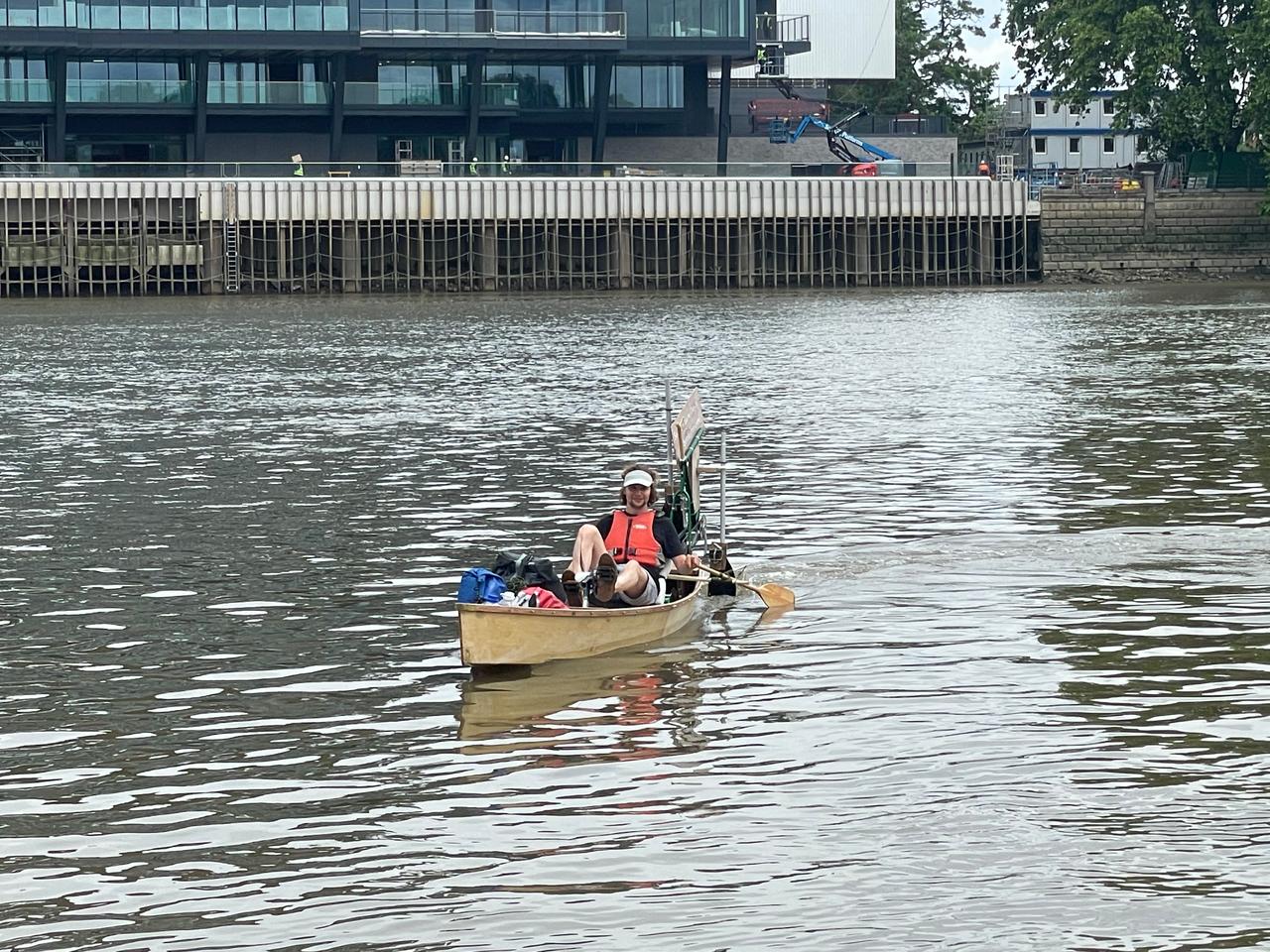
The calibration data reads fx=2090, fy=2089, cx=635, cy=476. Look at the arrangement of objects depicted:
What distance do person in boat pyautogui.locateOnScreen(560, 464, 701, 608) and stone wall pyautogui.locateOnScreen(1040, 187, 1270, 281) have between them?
69.2m

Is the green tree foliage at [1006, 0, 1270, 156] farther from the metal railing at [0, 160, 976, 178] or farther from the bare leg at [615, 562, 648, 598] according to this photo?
the bare leg at [615, 562, 648, 598]

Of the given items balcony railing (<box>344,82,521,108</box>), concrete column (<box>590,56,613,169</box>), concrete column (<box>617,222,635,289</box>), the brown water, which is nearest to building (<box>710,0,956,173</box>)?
concrete column (<box>590,56,613,169</box>)

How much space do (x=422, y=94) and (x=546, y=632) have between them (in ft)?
249

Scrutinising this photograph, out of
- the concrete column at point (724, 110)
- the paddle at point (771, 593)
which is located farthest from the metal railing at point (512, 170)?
the paddle at point (771, 593)

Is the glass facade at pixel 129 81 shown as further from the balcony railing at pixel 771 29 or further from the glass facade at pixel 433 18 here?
the balcony railing at pixel 771 29

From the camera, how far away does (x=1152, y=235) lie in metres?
86.9

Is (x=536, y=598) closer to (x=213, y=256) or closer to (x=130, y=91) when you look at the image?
(x=213, y=256)

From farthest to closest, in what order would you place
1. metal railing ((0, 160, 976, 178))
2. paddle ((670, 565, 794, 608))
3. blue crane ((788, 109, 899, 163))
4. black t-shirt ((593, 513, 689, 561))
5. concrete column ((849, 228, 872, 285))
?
1. blue crane ((788, 109, 899, 163))
2. concrete column ((849, 228, 872, 285))
3. metal railing ((0, 160, 976, 178))
4. paddle ((670, 565, 794, 608))
5. black t-shirt ((593, 513, 689, 561))

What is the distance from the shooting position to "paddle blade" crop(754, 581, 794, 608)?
20.0 meters

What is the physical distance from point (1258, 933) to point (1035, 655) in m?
6.79

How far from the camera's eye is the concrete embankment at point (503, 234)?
3061 inches

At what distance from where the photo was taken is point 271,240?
263 ft

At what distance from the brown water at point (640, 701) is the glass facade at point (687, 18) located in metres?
57.0

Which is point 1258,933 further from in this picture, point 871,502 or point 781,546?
point 871,502
